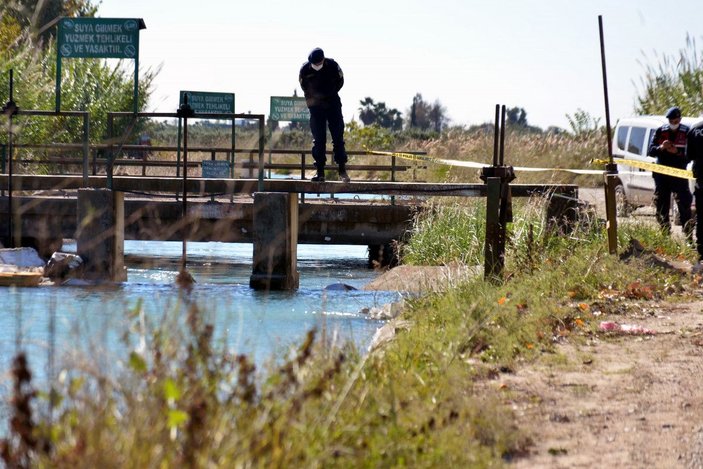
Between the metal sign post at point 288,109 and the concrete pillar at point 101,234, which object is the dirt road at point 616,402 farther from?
the metal sign post at point 288,109

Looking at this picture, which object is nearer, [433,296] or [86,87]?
[433,296]

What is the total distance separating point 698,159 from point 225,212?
7.50m

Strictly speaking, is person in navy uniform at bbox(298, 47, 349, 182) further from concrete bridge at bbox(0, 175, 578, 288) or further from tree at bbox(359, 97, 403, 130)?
tree at bbox(359, 97, 403, 130)

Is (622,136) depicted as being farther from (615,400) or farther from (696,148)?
(615,400)

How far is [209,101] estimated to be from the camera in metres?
25.2

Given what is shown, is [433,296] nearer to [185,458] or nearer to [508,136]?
[185,458]

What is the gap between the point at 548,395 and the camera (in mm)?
6973

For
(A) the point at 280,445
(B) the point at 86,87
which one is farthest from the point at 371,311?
(B) the point at 86,87

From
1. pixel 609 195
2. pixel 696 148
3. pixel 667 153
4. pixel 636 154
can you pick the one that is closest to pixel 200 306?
pixel 609 195

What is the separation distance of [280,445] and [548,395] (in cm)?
284

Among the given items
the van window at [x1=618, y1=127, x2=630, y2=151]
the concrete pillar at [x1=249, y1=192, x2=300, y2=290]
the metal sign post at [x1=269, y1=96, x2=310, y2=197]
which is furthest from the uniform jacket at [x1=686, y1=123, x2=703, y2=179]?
the metal sign post at [x1=269, y1=96, x2=310, y2=197]

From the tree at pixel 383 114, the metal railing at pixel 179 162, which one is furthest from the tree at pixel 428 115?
the metal railing at pixel 179 162

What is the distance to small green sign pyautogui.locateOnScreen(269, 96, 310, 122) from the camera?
93.6 feet

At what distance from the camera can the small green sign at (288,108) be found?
28516 mm
